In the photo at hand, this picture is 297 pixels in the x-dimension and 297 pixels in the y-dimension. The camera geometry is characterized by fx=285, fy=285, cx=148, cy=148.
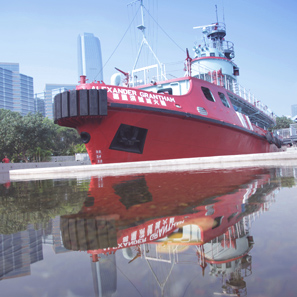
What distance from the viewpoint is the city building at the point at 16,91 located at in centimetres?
12975

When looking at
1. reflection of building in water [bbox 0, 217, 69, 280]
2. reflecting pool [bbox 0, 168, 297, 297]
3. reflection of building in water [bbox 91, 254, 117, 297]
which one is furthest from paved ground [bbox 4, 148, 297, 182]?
reflection of building in water [bbox 91, 254, 117, 297]

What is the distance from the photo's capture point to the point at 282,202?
7.67 ft

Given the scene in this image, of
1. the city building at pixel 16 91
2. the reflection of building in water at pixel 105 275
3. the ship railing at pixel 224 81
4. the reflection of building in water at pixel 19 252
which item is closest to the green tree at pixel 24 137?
the ship railing at pixel 224 81

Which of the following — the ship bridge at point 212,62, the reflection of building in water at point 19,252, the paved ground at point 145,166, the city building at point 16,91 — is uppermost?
the city building at point 16,91

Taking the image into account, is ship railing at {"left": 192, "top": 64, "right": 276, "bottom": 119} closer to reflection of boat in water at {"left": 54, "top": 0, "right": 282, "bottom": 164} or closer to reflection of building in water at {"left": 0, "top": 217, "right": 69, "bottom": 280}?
reflection of boat in water at {"left": 54, "top": 0, "right": 282, "bottom": 164}

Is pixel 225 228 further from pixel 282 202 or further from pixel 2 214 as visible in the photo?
pixel 2 214

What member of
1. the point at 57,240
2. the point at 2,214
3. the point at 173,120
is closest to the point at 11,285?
the point at 57,240

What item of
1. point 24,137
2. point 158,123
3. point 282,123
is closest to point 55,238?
point 158,123

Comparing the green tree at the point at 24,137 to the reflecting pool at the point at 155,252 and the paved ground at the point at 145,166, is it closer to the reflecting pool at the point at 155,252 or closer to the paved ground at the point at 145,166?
the paved ground at the point at 145,166

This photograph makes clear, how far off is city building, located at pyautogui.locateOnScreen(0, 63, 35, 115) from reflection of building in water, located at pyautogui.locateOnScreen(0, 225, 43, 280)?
13656cm

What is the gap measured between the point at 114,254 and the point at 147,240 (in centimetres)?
23

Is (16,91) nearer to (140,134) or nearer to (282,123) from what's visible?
(282,123)

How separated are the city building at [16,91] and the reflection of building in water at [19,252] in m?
137

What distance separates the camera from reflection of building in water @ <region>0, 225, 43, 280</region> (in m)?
1.17
